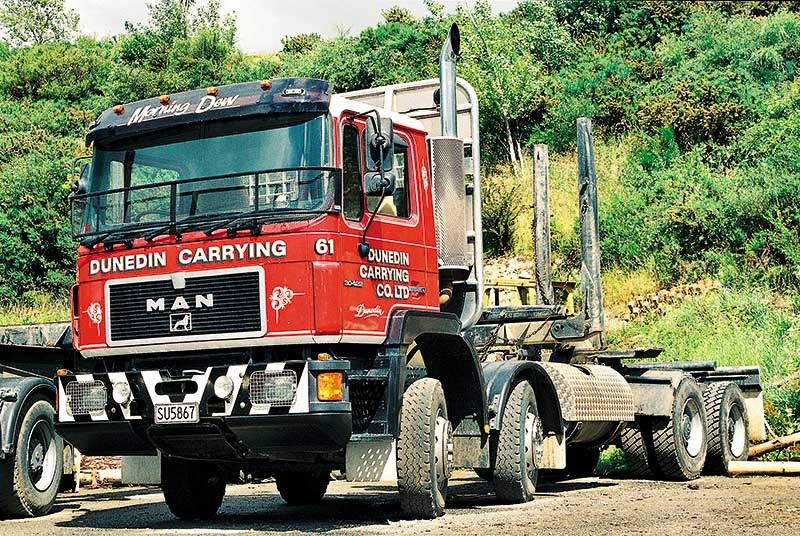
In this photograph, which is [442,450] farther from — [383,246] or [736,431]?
[736,431]

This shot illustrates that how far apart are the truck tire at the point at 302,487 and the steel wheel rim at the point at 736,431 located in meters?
5.54

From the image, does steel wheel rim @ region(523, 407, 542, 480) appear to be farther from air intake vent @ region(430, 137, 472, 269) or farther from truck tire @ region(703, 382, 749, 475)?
truck tire @ region(703, 382, 749, 475)

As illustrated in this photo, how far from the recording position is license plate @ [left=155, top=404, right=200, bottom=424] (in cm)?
922

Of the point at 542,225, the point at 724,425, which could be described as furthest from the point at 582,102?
the point at 542,225

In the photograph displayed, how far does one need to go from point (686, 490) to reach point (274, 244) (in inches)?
231

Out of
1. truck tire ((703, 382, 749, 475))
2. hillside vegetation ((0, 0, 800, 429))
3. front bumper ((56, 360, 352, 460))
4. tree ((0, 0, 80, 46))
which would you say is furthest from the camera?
tree ((0, 0, 80, 46))

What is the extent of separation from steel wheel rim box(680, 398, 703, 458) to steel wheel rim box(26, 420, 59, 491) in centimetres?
717

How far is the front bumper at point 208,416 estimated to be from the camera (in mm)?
8984

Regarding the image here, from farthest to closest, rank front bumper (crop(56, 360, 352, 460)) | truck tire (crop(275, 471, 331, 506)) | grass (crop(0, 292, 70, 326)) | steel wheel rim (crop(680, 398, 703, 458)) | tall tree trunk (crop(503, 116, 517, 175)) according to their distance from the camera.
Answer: tall tree trunk (crop(503, 116, 517, 175))
grass (crop(0, 292, 70, 326))
steel wheel rim (crop(680, 398, 703, 458))
truck tire (crop(275, 471, 331, 506))
front bumper (crop(56, 360, 352, 460))

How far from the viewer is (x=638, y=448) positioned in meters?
14.4

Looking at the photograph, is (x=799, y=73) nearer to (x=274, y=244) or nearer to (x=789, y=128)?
(x=789, y=128)

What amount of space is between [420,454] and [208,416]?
1.72 meters

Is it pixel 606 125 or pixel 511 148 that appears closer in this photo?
pixel 606 125

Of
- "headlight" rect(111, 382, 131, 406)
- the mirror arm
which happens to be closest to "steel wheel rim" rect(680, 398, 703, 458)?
the mirror arm
